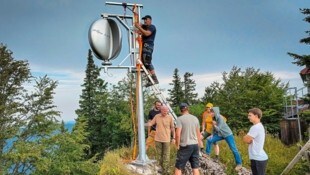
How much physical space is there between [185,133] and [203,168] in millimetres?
2563

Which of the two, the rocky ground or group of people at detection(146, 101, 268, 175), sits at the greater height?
group of people at detection(146, 101, 268, 175)

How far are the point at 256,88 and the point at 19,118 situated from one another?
23.6 m

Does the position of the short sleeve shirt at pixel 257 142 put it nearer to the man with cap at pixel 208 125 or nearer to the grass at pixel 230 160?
the grass at pixel 230 160

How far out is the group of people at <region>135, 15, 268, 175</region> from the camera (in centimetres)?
802

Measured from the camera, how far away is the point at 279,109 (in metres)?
39.4

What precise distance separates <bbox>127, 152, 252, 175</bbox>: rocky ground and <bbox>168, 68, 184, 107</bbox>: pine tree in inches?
2237

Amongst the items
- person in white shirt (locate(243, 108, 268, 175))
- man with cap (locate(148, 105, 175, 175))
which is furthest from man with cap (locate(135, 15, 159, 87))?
person in white shirt (locate(243, 108, 268, 175))

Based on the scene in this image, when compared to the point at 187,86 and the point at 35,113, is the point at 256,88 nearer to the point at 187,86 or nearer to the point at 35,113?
the point at 35,113

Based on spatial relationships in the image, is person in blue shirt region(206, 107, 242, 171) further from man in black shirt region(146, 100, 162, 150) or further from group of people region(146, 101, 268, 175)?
man in black shirt region(146, 100, 162, 150)

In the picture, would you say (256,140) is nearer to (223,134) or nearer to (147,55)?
(223,134)

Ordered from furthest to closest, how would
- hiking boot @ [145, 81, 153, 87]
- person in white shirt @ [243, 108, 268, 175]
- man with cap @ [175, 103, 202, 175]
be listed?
hiking boot @ [145, 81, 153, 87] → man with cap @ [175, 103, 202, 175] → person in white shirt @ [243, 108, 268, 175]

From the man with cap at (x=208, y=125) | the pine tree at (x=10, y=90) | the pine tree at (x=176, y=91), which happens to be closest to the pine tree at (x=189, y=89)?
the pine tree at (x=176, y=91)

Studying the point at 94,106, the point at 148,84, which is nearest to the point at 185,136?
the point at 148,84

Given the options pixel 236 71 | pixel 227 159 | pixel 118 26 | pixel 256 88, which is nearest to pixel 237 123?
pixel 256 88
